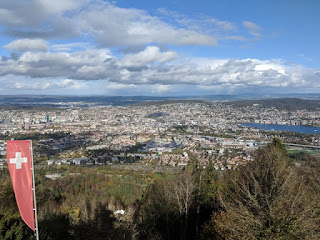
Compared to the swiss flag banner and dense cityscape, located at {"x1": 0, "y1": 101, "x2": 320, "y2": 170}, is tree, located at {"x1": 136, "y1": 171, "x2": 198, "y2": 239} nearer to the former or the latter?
the swiss flag banner

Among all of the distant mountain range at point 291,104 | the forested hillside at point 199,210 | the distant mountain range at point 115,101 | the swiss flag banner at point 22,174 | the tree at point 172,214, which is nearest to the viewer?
the swiss flag banner at point 22,174

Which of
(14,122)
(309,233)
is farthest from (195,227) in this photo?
(14,122)

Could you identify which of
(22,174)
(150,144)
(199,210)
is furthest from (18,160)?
(150,144)

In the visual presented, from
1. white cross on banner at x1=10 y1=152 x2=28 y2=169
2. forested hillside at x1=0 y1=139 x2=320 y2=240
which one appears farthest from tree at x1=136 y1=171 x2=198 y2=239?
white cross on banner at x1=10 y1=152 x2=28 y2=169

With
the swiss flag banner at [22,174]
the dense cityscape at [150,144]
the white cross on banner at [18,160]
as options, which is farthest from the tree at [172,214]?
the dense cityscape at [150,144]

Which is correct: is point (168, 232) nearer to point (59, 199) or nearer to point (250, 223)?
point (250, 223)

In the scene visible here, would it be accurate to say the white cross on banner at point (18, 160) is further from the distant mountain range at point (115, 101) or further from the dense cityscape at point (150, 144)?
the distant mountain range at point (115, 101)
